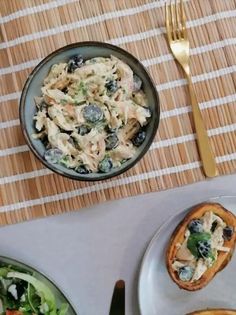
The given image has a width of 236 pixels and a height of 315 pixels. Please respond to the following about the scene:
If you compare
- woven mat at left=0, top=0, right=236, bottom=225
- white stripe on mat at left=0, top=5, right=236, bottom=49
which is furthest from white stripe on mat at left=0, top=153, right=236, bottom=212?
white stripe on mat at left=0, top=5, right=236, bottom=49

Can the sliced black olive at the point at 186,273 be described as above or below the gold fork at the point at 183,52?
below

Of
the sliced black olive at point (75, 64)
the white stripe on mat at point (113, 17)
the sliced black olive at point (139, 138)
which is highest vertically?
the white stripe on mat at point (113, 17)

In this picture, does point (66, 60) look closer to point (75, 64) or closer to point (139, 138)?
point (75, 64)

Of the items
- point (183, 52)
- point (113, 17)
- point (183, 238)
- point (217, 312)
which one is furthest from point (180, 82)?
point (217, 312)

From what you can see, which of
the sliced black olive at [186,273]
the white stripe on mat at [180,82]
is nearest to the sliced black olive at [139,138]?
the white stripe on mat at [180,82]

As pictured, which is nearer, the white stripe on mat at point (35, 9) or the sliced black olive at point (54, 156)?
the sliced black olive at point (54, 156)

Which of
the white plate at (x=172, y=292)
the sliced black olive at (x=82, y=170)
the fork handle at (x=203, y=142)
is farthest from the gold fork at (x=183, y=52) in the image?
the sliced black olive at (x=82, y=170)

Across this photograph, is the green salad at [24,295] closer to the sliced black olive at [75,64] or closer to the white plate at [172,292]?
the white plate at [172,292]

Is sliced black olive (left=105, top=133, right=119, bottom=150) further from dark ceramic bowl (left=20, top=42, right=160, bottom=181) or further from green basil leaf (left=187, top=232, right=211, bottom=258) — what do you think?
green basil leaf (left=187, top=232, right=211, bottom=258)
